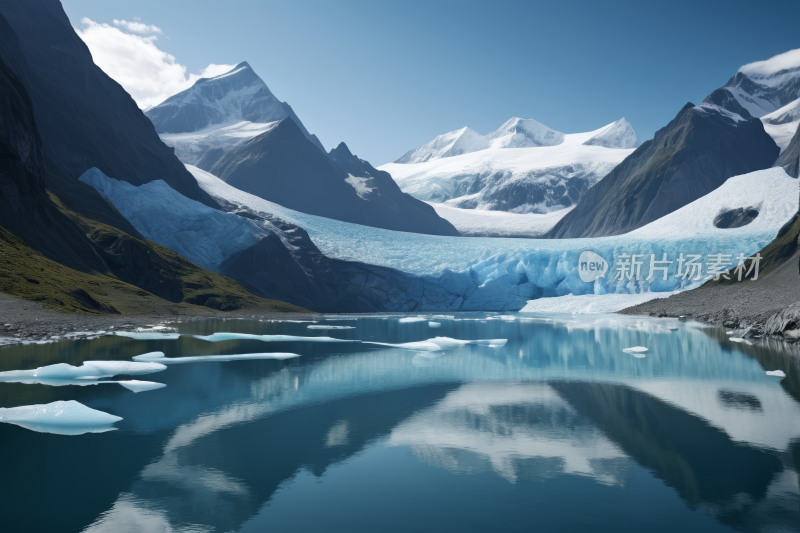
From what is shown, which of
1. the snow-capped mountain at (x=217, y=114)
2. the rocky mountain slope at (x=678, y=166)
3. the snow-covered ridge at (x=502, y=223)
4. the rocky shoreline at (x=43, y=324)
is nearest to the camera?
the rocky shoreline at (x=43, y=324)

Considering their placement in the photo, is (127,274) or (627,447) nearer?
(627,447)

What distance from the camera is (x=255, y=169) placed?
124 meters

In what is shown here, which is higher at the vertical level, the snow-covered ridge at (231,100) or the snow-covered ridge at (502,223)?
the snow-covered ridge at (231,100)

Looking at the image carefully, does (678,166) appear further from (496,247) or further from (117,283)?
(117,283)

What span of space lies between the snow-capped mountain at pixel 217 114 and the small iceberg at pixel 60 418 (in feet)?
464

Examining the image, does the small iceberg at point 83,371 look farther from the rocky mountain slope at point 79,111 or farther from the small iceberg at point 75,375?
the rocky mountain slope at point 79,111

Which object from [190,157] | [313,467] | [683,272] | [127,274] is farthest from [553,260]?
[190,157]

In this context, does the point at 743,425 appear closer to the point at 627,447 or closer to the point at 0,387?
the point at 627,447

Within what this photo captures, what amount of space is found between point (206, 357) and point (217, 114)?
18370 centimetres

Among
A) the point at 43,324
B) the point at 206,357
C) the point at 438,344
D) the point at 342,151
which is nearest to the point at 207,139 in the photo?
the point at 342,151

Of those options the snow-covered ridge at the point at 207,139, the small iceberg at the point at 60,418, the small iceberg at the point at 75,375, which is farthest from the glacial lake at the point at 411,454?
the snow-covered ridge at the point at 207,139

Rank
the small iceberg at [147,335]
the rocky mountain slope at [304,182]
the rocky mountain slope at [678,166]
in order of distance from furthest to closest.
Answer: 1. the rocky mountain slope at [304,182]
2. the rocky mountain slope at [678,166]
3. the small iceberg at [147,335]

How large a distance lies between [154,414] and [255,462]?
3.70m

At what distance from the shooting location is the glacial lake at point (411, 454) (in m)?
5.87
